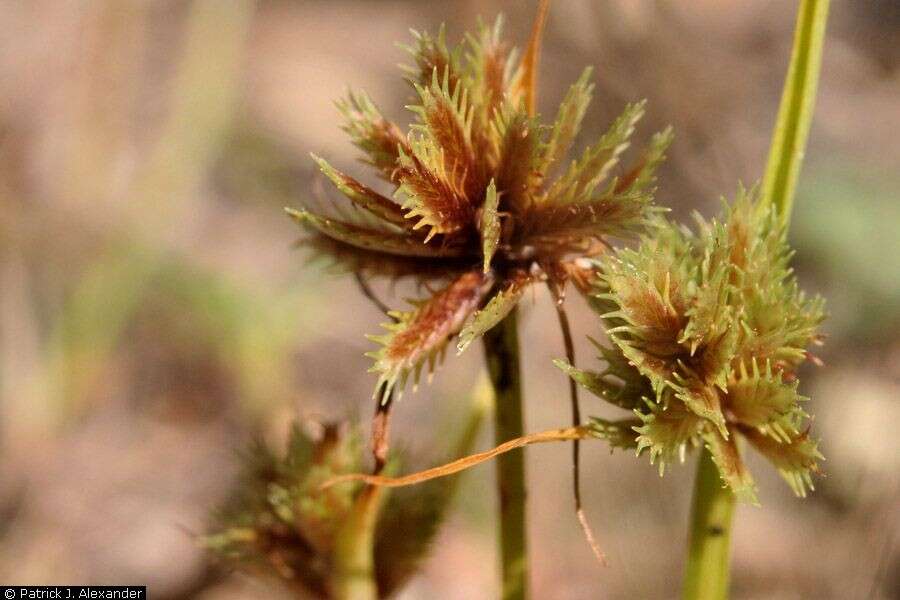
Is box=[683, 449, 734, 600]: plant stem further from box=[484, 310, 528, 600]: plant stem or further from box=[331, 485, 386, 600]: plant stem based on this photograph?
box=[331, 485, 386, 600]: plant stem

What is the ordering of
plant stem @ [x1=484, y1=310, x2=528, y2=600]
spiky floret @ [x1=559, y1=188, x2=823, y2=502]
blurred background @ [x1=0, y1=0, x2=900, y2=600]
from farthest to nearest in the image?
1. blurred background @ [x1=0, y1=0, x2=900, y2=600]
2. plant stem @ [x1=484, y1=310, x2=528, y2=600]
3. spiky floret @ [x1=559, y1=188, x2=823, y2=502]

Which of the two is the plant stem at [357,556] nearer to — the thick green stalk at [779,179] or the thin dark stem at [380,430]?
the thin dark stem at [380,430]

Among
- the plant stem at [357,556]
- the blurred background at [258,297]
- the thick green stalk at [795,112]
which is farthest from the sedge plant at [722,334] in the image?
the blurred background at [258,297]

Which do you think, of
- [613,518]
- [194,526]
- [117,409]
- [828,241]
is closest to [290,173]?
[117,409]

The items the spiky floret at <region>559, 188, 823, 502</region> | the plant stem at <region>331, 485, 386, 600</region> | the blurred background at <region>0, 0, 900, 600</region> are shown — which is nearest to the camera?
the spiky floret at <region>559, 188, 823, 502</region>

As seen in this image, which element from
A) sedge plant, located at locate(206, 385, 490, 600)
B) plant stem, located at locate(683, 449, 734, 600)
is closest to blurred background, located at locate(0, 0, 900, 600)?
sedge plant, located at locate(206, 385, 490, 600)
